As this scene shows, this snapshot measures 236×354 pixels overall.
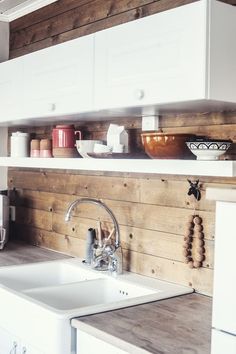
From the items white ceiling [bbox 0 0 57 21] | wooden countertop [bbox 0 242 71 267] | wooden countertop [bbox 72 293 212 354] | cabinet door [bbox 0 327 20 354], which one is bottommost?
cabinet door [bbox 0 327 20 354]

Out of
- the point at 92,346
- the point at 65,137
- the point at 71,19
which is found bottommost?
the point at 92,346

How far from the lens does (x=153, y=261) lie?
8.43 ft

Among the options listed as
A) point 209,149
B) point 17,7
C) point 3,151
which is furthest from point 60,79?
point 3,151

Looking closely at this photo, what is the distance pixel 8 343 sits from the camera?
2363mm

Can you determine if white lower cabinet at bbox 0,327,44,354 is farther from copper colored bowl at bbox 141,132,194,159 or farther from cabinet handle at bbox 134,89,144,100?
cabinet handle at bbox 134,89,144,100

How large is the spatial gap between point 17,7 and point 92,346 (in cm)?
Result: 238

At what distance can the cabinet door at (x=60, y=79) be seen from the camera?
2.40 m

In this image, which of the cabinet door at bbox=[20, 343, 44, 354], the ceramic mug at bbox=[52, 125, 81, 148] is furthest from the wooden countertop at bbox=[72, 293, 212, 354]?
the ceramic mug at bbox=[52, 125, 81, 148]

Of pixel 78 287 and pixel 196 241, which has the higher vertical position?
pixel 196 241

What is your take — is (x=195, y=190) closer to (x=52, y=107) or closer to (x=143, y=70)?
(x=143, y=70)

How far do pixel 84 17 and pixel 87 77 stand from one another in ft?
2.51

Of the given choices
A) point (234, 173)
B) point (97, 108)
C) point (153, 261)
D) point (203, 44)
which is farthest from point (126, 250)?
point (203, 44)

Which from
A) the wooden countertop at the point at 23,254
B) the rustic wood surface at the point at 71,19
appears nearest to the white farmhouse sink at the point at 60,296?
the wooden countertop at the point at 23,254

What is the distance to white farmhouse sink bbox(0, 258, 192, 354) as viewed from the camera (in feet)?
6.68
